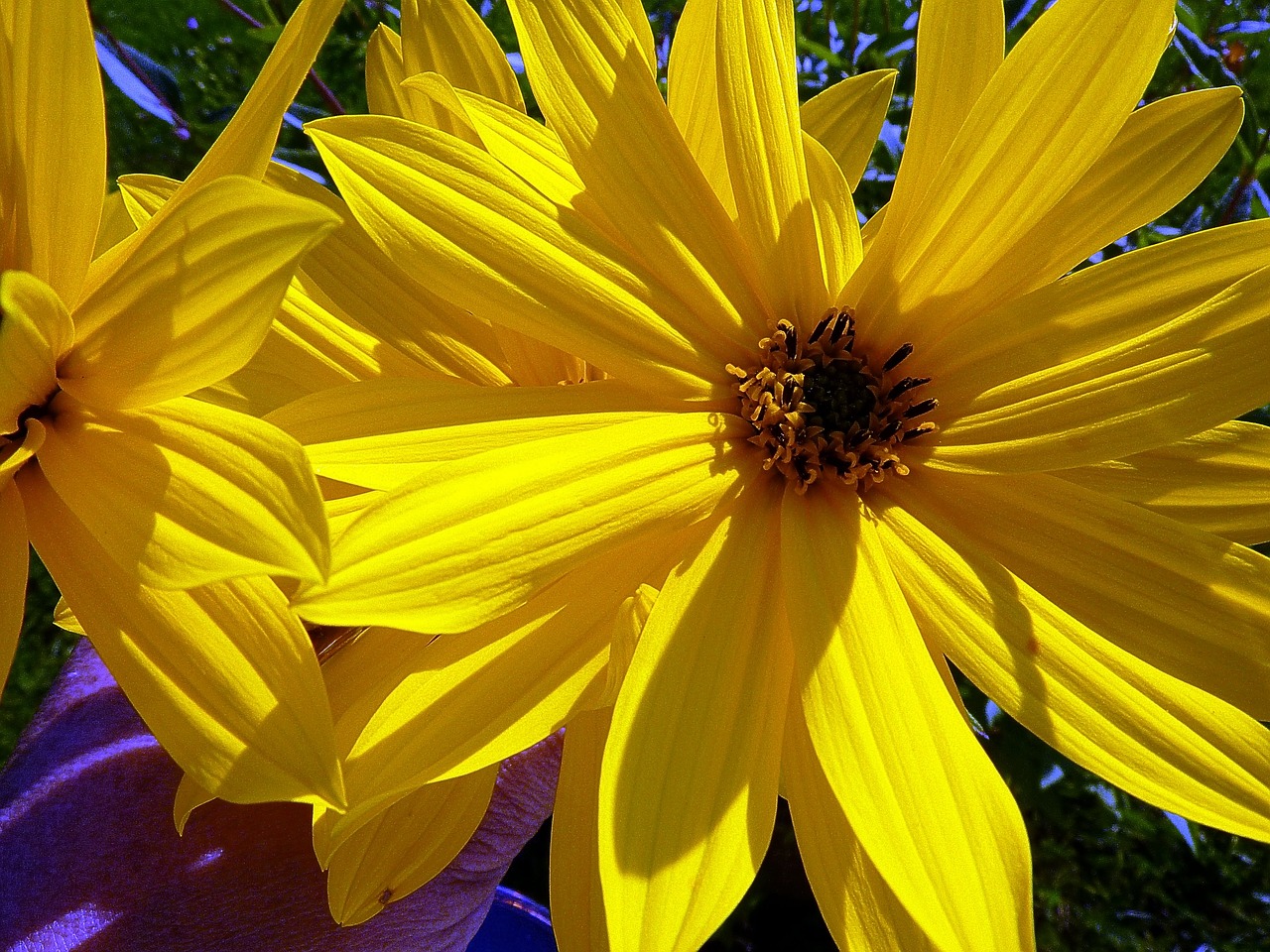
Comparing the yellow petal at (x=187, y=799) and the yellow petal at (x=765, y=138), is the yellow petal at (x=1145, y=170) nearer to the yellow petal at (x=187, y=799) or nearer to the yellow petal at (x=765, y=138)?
the yellow petal at (x=765, y=138)

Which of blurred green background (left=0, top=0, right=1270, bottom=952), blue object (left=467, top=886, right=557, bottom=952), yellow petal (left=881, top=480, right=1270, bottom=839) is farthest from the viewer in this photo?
blue object (left=467, top=886, right=557, bottom=952)

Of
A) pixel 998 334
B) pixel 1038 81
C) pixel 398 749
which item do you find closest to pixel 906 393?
pixel 998 334

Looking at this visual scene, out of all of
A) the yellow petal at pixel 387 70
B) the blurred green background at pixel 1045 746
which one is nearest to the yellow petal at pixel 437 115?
the yellow petal at pixel 387 70

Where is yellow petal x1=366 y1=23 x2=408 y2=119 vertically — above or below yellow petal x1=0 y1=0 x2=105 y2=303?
above

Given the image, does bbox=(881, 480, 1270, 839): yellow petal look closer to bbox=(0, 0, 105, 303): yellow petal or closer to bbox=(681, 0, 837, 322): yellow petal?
bbox=(681, 0, 837, 322): yellow petal

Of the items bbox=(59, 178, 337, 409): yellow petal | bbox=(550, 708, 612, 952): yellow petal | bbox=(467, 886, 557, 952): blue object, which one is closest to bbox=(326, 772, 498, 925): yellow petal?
bbox=(550, 708, 612, 952): yellow petal

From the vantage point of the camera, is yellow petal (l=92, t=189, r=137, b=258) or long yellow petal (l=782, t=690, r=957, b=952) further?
yellow petal (l=92, t=189, r=137, b=258)
